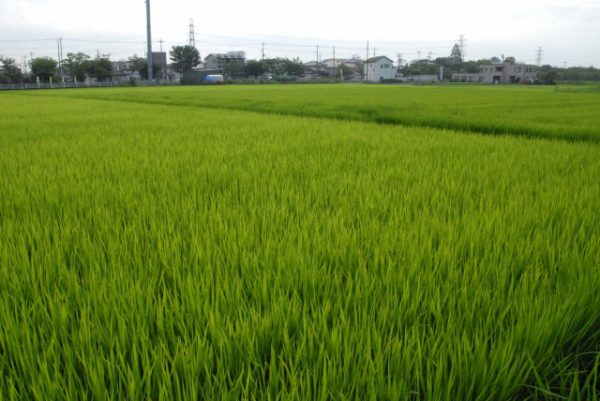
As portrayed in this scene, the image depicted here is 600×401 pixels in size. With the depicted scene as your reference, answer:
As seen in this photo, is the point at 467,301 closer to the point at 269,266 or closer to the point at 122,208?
the point at 269,266

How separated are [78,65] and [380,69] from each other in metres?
50.0

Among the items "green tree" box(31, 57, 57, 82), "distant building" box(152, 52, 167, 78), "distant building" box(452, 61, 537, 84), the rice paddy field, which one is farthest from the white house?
the rice paddy field

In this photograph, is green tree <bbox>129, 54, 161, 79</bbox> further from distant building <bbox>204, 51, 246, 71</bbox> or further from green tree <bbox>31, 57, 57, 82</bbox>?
distant building <bbox>204, 51, 246, 71</bbox>

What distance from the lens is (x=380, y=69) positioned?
79.3m

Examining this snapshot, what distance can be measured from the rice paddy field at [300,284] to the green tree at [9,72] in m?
54.1

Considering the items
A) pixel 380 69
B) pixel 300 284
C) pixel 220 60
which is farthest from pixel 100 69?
pixel 300 284

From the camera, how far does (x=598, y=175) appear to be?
9.48 ft

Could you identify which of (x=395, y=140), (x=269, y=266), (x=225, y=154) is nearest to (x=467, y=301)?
(x=269, y=266)

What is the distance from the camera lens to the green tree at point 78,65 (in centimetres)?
Result: 5197

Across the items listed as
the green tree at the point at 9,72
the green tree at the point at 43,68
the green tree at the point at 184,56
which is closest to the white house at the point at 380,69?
the green tree at the point at 184,56

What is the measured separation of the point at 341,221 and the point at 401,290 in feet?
1.89

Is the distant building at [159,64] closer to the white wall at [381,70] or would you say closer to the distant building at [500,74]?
the white wall at [381,70]

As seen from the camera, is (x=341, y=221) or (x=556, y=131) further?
(x=556, y=131)

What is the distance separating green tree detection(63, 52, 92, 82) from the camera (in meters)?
52.0
